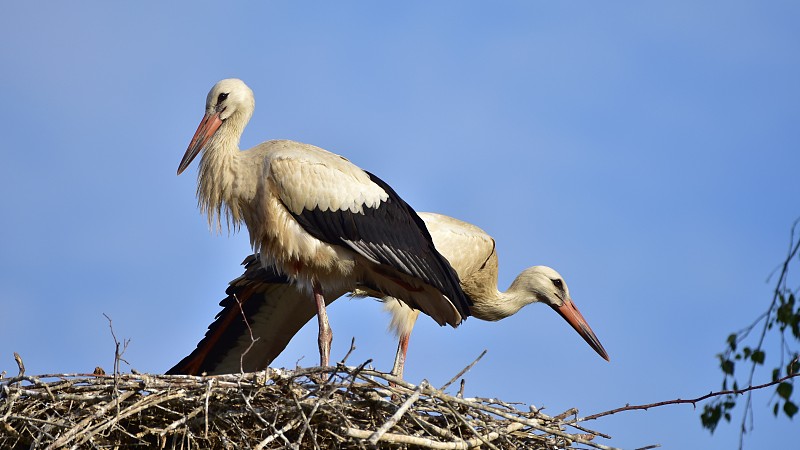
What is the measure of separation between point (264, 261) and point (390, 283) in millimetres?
652

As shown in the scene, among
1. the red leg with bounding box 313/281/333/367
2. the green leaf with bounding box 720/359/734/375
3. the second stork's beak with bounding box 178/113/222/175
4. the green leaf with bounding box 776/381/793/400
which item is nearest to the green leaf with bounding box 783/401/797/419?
the green leaf with bounding box 776/381/793/400

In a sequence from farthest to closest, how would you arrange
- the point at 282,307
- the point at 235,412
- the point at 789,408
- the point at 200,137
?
the point at 282,307, the point at 200,137, the point at 789,408, the point at 235,412

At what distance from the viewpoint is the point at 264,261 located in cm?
697

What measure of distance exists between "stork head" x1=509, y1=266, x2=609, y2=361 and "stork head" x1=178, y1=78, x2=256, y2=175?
2.45 metres

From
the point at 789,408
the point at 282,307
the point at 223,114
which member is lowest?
the point at 789,408

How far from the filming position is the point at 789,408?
230 inches

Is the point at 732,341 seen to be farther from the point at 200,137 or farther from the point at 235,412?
the point at 200,137

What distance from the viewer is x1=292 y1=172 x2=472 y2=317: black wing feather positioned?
267 inches

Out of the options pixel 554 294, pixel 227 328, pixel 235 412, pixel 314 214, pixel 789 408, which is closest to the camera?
pixel 235 412

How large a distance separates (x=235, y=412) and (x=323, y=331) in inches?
69.3

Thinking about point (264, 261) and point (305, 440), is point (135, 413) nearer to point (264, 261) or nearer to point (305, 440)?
point (305, 440)

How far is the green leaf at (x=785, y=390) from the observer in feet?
19.2

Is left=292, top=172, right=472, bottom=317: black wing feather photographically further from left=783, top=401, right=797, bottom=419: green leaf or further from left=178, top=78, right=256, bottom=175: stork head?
left=783, top=401, right=797, bottom=419: green leaf

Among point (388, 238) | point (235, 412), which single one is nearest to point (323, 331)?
point (388, 238)
